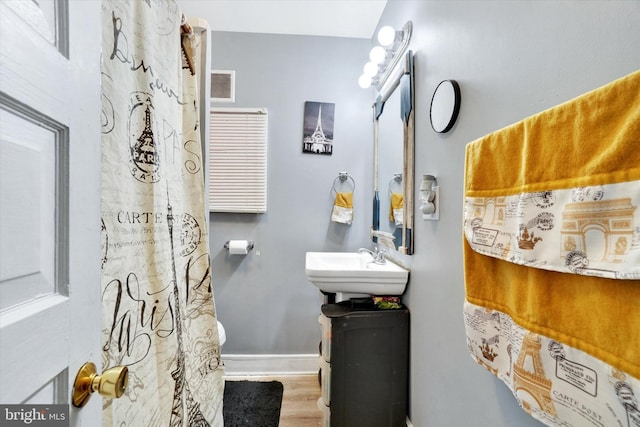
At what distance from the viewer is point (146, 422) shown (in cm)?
73

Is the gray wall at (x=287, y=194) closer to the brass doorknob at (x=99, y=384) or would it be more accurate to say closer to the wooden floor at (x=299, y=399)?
the wooden floor at (x=299, y=399)

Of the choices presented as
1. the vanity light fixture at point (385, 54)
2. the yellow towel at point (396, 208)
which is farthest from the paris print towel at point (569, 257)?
the vanity light fixture at point (385, 54)

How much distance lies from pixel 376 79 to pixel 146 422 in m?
2.12

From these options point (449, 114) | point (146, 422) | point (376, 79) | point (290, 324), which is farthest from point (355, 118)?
point (146, 422)

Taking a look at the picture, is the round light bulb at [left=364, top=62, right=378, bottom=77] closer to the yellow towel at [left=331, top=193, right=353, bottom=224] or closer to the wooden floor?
the yellow towel at [left=331, top=193, right=353, bottom=224]

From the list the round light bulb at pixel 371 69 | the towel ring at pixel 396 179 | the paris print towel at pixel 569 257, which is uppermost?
the round light bulb at pixel 371 69

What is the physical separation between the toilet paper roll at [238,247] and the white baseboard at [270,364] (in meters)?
0.81

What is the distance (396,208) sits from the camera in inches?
60.2

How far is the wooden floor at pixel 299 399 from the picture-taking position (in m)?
1.50

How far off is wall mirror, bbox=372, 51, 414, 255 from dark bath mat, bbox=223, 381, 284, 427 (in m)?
1.24

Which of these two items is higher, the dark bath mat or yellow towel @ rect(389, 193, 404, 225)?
yellow towel @ rect(389, 193, 404, 225)

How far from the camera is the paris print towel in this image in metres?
0.38

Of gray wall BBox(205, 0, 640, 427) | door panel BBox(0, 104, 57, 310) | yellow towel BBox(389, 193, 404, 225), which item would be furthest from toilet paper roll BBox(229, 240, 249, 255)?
door panel BBox(0, 104, 57, 310)

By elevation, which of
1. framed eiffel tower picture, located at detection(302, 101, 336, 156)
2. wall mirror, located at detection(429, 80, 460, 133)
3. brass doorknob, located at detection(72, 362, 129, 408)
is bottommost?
brass doorknob, located at detection(72, 362, 129, 408)
